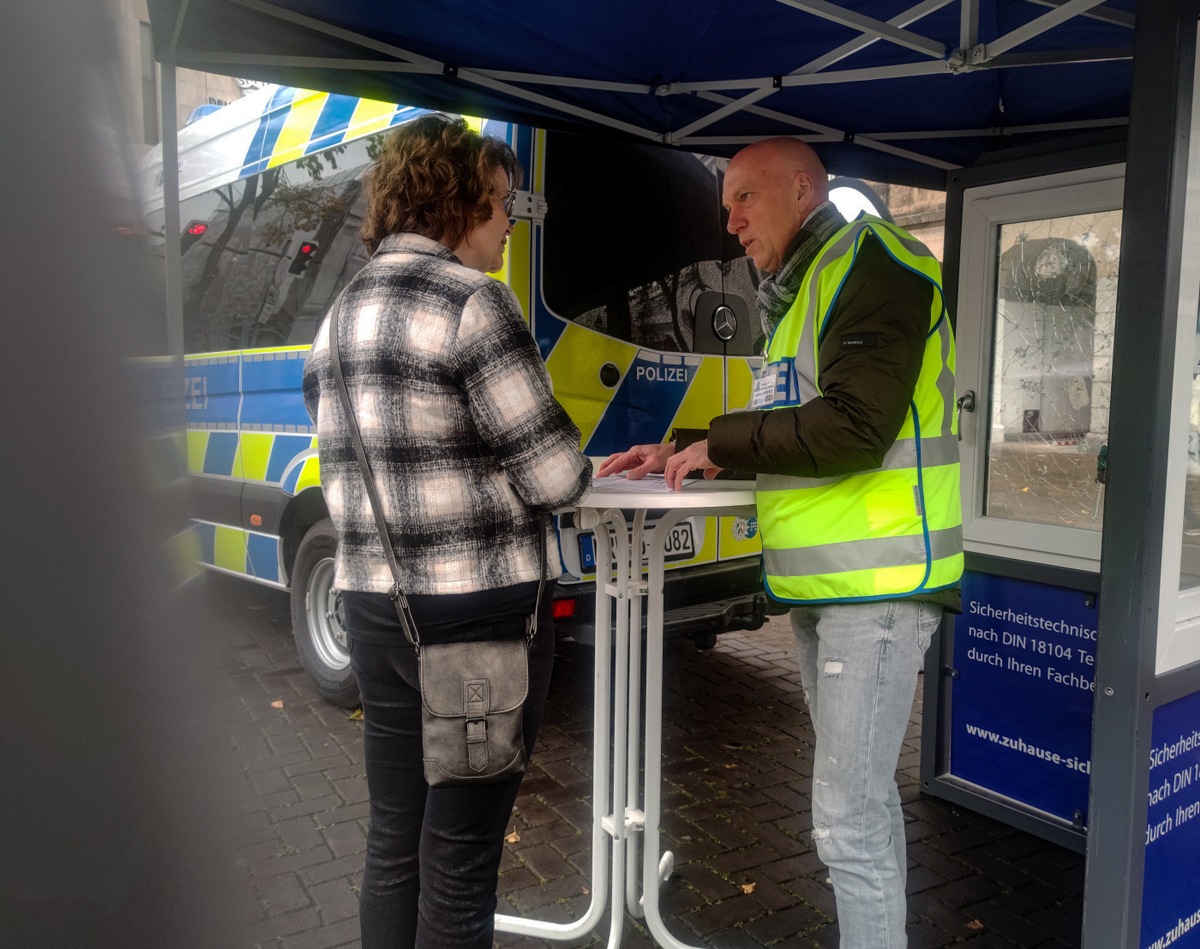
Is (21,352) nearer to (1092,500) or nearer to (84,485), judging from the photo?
(84,485)

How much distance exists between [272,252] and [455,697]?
3.96 metres

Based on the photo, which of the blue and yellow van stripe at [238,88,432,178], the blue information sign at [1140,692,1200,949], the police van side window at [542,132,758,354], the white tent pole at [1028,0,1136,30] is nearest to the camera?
the blue information sign at [1140,692,1200,949]

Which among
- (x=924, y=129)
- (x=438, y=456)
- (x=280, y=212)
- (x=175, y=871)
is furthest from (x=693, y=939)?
(x=280, y=212)

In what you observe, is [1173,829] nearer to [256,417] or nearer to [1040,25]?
[1040,25]

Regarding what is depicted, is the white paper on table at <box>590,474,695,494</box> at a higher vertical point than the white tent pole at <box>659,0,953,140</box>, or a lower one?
lower

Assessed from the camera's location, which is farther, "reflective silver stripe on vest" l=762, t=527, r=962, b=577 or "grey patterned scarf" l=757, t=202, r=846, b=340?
"grey patterned scarf" l=757, t=202, r=846, b=340

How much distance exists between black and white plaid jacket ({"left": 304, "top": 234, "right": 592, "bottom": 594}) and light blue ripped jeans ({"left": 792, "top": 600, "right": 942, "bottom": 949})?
2.05 ft

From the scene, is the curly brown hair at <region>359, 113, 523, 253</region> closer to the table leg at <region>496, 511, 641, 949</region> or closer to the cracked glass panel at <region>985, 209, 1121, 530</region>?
the table leg at <region>496, 511, 641, 949</region>

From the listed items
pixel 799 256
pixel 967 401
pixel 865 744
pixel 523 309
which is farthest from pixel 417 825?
pixel 967 401

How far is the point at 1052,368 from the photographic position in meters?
3.27

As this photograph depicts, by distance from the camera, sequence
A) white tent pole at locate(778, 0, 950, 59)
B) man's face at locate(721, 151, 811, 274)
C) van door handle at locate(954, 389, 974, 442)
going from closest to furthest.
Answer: man's face at locate(721, 151, 811, 274)
white tent pole at locate(778, 0, 950, 59)
van door handle at locate(954, 389, 974, 442)

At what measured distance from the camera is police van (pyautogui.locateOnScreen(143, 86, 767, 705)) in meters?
3.83

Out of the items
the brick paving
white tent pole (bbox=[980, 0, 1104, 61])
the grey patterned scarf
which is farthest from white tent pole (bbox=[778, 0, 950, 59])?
the brick paving

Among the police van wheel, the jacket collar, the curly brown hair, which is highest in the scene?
the curly brown hair
